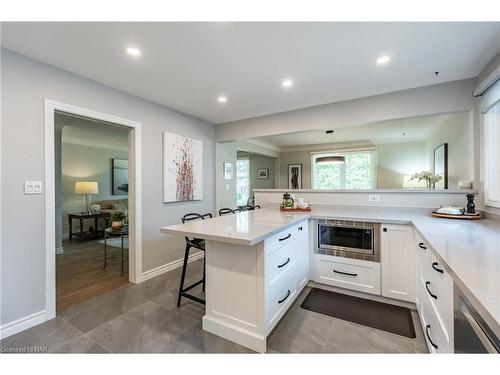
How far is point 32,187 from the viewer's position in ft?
6.29

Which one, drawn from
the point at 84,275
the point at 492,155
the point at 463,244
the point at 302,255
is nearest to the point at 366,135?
the point at 492,155

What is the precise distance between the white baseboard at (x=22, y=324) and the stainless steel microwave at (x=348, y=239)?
106 inches

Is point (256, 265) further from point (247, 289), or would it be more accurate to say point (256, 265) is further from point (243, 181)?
point (243, 181)

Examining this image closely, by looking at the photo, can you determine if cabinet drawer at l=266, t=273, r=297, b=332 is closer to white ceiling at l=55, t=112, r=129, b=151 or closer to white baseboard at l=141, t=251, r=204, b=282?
white baseboard at l=141, t=251, r=204, b=282

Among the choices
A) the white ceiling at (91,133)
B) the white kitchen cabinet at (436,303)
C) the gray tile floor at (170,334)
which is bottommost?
the gray tile floor at (170,334)

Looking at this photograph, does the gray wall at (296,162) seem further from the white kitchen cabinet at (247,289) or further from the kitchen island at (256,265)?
the white kitchen cabinet at (247,289)

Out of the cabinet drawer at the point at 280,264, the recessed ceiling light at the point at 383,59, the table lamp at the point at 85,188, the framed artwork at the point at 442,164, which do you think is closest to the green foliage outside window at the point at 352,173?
the framed artwork at the point at 442,164

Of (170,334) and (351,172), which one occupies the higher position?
(351,172)

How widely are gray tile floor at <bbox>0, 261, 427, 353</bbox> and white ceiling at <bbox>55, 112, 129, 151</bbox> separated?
114 inches

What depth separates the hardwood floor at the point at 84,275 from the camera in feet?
7.94

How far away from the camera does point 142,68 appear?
2.13 meters

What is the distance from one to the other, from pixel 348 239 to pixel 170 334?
1.91 meters
